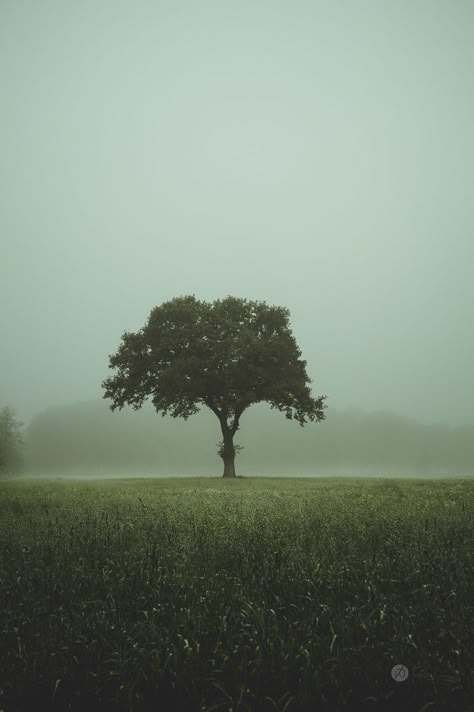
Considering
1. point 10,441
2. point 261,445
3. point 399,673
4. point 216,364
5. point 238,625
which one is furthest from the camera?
point 261,445

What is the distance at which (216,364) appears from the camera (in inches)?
1451

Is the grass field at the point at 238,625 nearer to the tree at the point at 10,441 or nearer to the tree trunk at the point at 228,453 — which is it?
the tree trunk at the point at 228,453

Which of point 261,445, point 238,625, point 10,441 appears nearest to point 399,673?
point 238,625

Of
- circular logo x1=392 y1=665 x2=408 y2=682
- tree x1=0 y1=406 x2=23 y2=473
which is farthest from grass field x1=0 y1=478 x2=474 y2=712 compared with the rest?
tree x1=0 y1=406 x2=23 y2=473

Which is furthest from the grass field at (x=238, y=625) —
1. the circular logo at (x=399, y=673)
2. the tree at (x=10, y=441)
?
the tree at (x=10, y=441)

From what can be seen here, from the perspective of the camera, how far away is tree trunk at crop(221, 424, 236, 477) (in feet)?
123

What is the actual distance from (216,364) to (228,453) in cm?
817

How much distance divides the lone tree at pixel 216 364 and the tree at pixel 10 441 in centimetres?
3795

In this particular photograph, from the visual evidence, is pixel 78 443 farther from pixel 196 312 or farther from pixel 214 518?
pixel 214 518

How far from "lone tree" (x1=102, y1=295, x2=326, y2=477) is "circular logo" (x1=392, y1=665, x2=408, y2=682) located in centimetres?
3269

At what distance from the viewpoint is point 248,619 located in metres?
3.49

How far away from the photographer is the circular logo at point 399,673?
2.52 metres

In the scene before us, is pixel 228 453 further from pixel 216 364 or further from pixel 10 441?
pixel 10 441

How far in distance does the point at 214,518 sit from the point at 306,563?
13.5ft
